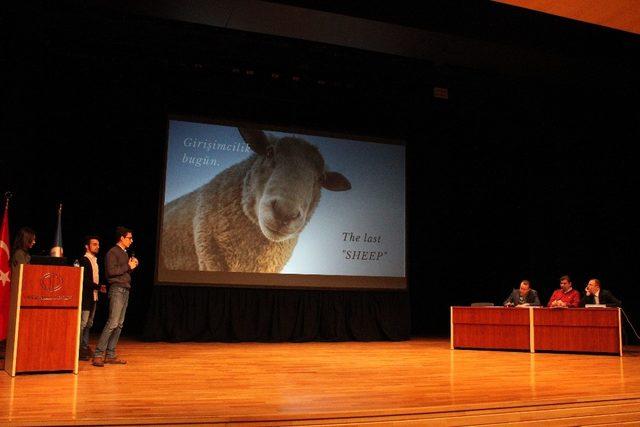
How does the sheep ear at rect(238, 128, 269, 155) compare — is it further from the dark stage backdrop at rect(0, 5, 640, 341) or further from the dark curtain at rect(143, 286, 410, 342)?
the dark curtain at rect(143, 286, 410, 342)

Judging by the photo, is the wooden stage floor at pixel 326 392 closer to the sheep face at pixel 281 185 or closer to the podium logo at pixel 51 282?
the podium logo at pixel 51 282

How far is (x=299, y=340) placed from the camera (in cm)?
891

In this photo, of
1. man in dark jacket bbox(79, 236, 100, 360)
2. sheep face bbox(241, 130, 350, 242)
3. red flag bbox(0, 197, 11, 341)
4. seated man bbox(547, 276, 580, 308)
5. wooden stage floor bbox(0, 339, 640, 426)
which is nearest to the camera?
wooden stage floor bbox(0, 339, 640, 426)

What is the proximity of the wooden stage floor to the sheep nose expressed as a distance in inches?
91.9

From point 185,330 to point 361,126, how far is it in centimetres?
412

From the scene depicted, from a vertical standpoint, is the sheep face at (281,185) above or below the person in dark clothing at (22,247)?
above

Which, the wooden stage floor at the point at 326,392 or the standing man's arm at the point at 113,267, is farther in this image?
the standing man's arm at the point at 113,267

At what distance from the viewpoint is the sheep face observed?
858 centimetres

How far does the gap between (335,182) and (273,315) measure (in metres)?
2.14

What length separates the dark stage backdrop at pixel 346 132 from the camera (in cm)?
761

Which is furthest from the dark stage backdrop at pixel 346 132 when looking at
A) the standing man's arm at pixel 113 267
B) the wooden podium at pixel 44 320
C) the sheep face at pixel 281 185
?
the wooden podium at pixel 44 320

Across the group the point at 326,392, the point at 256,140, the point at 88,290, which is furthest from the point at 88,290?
the point at 256,140

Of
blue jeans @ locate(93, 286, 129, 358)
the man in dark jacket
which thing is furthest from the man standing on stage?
the man in dark jacket

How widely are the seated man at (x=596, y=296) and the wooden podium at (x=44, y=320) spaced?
6.29 meters
